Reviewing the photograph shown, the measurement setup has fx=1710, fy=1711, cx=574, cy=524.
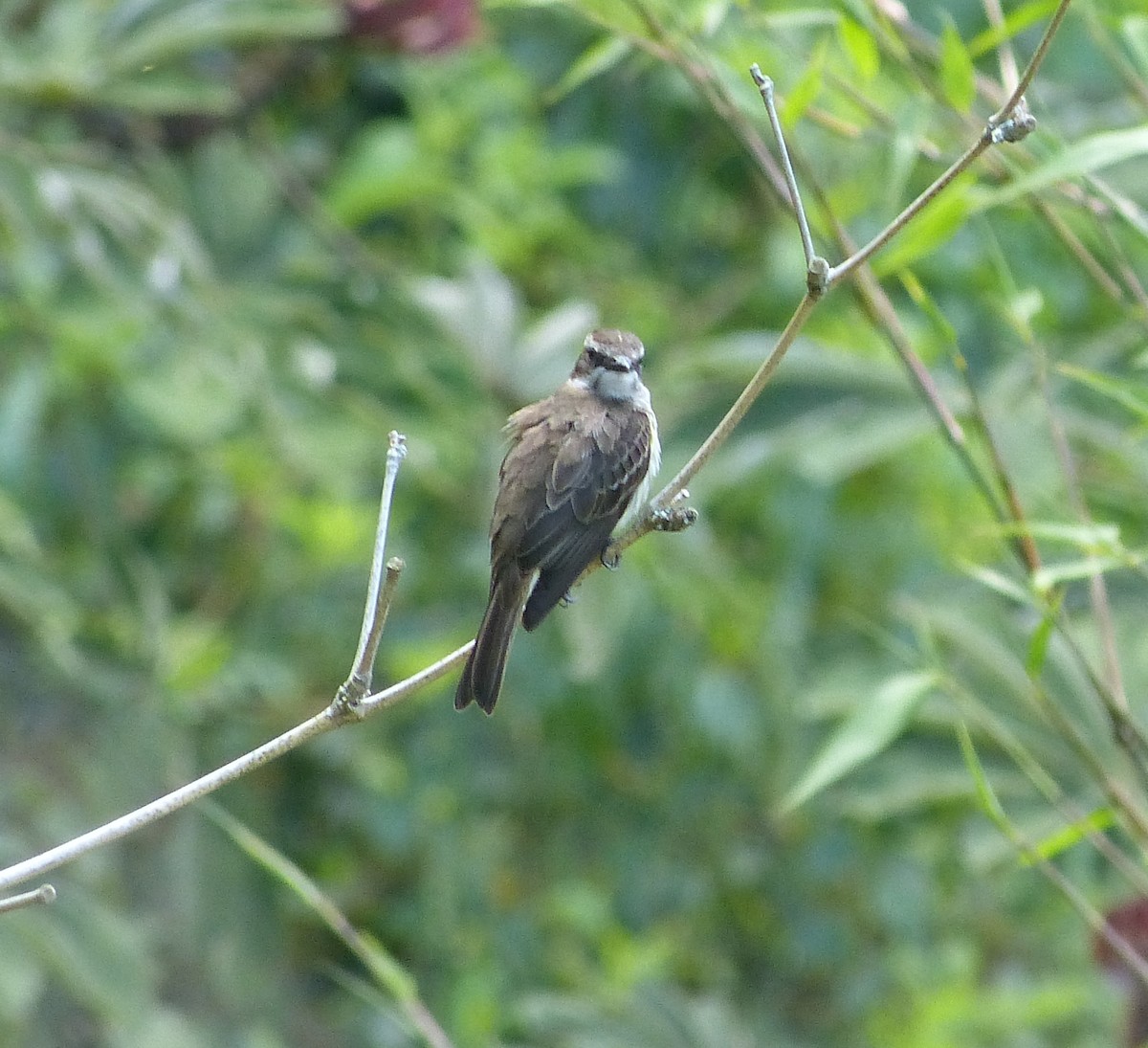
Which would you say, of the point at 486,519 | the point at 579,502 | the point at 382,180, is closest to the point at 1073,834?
the point at 579,502

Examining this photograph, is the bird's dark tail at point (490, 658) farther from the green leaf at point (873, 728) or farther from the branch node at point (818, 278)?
the branch node at point (818, 278)

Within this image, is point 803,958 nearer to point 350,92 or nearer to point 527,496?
point 527,496

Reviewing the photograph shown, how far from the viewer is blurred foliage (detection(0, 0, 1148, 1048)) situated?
3225mm

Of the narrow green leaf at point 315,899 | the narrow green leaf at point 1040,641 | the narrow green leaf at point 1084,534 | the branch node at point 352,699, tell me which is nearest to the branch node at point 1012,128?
the narrow green leaf at point 1084,534

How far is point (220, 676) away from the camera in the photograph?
4.20 metres

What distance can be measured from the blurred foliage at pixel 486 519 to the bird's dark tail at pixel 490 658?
21.6 inches

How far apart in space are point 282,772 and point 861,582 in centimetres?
173

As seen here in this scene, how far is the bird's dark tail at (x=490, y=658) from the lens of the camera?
2.70 meters

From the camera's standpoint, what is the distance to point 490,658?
9.03ft

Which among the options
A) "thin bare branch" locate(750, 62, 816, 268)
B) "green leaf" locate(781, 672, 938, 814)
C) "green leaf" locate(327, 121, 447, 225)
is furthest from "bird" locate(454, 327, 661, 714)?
"green leaf" locate(327, 121, 447, 225)

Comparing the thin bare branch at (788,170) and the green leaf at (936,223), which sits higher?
the thin bare branch at (788,170)

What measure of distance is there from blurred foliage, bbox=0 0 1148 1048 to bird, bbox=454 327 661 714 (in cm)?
45

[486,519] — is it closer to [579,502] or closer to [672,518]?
[579,502]

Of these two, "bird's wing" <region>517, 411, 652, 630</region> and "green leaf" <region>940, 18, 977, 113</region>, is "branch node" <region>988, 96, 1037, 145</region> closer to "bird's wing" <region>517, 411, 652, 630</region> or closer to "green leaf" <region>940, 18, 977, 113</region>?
"green leaf" <region>940, 18, 977, 113</region>
